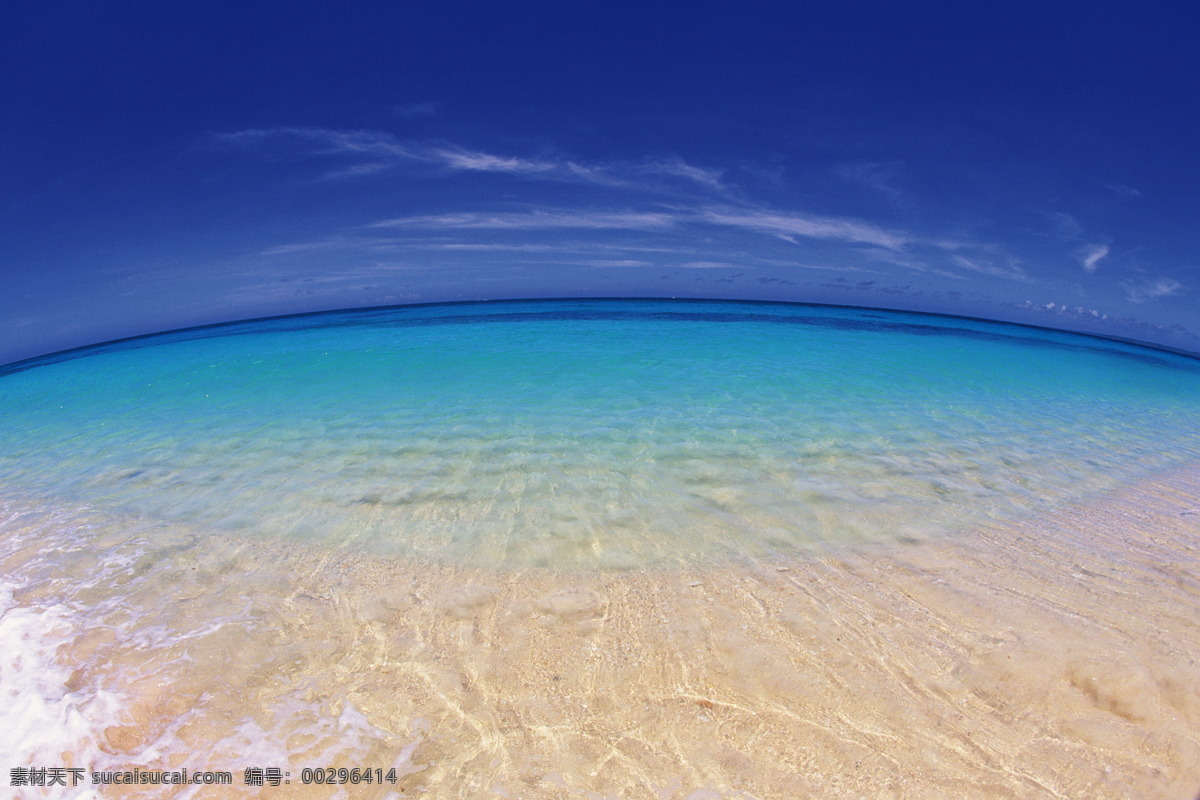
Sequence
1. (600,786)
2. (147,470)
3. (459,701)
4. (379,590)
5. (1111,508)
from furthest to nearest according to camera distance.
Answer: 1. (147,470)
2. (1111,508)
3. (379,590)
4. (459,701)
5. (600,786)

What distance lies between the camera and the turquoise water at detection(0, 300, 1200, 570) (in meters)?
3.47

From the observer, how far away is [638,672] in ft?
7.09

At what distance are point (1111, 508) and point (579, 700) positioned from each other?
4552 millimetres

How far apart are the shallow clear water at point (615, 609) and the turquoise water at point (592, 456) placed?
1.8 inches

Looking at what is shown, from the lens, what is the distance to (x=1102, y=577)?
2889mm

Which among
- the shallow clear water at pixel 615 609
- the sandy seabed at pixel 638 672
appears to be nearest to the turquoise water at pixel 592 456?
the shallow clear water at pixel 615 609

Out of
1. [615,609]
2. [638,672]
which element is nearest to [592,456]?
[615,609]

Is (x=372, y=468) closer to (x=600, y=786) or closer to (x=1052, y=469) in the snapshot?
(x=600, y=786)

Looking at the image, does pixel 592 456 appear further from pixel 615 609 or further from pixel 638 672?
pixel 638 672

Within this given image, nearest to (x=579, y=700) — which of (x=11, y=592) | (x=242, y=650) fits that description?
(x=242, y=650)

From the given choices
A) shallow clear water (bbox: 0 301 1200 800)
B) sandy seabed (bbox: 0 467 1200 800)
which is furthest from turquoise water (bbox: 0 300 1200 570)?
sandy seabed (bbox: 0 467 1200 800)

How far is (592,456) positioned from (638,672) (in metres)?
2.69

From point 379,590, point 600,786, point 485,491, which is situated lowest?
point 600,786

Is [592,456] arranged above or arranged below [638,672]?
above
